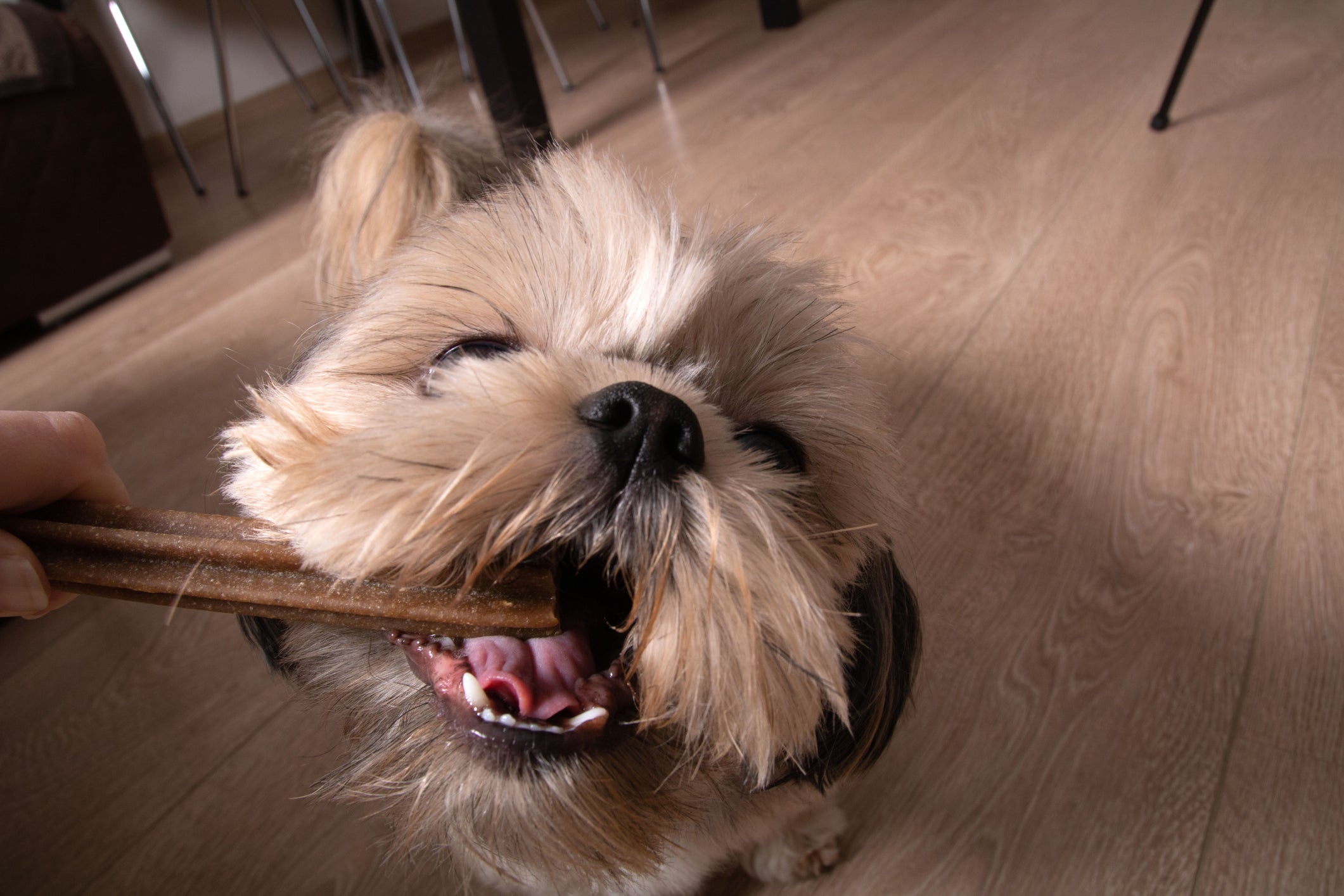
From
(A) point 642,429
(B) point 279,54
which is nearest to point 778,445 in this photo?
(A) point 642,429

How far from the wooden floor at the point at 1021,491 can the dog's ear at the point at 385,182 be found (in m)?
0.44

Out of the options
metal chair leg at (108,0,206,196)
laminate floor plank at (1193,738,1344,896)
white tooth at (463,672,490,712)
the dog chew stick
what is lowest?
laminate floor plank at (1193,738,1344,896)

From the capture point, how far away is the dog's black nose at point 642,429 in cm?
67

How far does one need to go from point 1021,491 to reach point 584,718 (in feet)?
3.35

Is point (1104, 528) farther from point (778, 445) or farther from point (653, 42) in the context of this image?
point (653, 42)

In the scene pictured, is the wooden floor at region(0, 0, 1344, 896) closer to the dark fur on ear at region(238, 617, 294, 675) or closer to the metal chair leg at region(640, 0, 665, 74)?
the dark fur on ear at region(238, 617, 294, 675)

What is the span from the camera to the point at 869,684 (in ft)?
3.11

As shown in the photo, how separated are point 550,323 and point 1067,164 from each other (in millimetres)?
2050

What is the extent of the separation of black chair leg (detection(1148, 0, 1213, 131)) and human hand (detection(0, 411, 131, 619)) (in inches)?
101

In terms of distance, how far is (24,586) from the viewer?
2.13 feet

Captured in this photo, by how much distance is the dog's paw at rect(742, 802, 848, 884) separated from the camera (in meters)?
1.02

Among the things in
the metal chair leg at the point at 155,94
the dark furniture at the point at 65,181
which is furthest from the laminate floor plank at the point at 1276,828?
the metal chair leg at the point at 155,94

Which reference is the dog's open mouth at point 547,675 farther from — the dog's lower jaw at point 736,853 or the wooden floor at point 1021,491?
the wooden floor at point 1021,491

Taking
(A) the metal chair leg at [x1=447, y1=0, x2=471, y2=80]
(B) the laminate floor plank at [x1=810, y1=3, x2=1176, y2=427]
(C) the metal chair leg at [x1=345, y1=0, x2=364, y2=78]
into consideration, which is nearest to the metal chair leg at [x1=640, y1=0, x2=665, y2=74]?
(A) the metal chair leg at [x1=447, y1=0, x2=471, y2=80]
